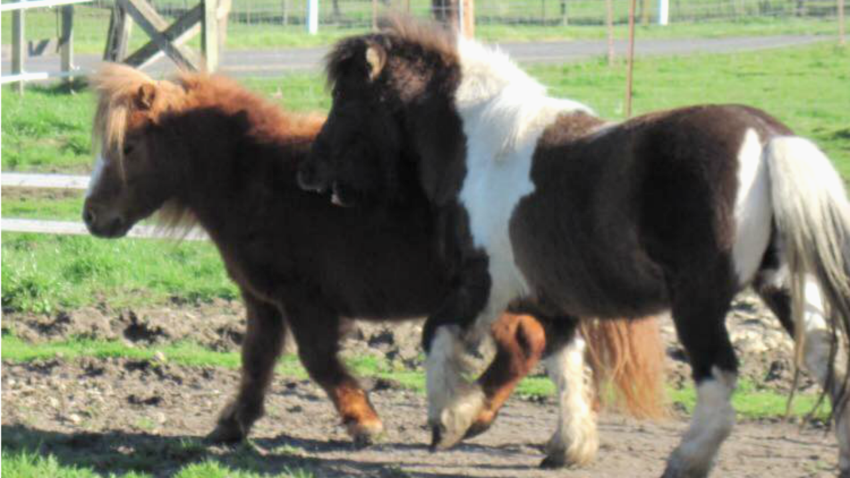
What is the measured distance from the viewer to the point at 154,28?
53.0 ft

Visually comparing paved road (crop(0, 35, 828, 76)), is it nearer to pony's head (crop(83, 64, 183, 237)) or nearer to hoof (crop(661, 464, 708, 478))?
pony's head (crop(83, 64, 183, 237))

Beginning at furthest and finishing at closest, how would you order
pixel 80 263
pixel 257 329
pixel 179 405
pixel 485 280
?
pixel 80 263, pixel 179 405, pixel 257 329, pixel 485 280

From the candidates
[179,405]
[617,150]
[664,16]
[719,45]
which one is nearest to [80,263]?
[179,405]

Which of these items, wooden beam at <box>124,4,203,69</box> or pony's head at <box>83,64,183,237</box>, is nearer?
pony's head at <box>83,64,183,237</box>

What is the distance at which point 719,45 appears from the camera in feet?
87.4

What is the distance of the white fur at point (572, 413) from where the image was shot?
631 centimetres

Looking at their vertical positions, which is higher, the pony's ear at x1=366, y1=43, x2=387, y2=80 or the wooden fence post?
the pony's ear at x1=366, y1=43, x2=387, y2=80

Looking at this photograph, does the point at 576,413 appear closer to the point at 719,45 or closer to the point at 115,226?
the point at 115,226

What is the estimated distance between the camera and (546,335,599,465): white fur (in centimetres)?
631

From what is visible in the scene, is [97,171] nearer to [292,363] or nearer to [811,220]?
[292,363]

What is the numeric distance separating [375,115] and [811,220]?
2.28m

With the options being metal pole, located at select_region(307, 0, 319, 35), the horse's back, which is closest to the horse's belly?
the horse's back

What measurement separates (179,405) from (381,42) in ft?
7.50

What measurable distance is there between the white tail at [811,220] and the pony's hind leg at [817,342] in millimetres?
240
